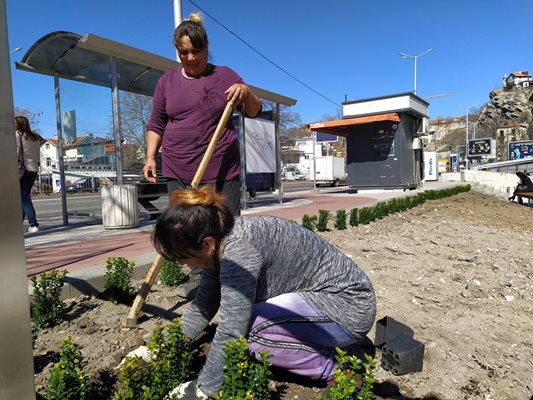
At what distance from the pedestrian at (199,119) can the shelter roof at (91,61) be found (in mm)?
Answer: 3601

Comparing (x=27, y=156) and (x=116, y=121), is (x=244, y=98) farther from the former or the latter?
(x=27, y=156)

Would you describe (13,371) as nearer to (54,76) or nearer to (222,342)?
(222,342)

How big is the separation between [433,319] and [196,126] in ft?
7.61

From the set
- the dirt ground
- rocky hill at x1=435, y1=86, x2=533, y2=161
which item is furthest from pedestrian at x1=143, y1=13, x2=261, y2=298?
rocky hill at x1=435, y1=86, x2=533, y2=161

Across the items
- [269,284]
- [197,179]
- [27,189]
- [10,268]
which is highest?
[197,179]

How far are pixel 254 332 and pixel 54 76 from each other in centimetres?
697

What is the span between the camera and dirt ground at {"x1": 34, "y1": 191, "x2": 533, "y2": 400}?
2238 mm

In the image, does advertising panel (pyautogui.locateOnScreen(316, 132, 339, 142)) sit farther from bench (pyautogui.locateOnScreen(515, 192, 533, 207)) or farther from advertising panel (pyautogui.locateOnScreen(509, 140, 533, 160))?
advertising panel (pyautogui.locateOnScreen(509, 140, 533, 160))

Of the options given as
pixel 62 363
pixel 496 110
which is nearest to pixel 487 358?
pixel 62 363

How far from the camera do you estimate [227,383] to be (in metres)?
1.65

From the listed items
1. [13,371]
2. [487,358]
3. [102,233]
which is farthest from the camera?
[102,233]

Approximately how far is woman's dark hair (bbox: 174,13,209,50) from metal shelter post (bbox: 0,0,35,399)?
1.51m

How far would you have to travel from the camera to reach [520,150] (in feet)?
126

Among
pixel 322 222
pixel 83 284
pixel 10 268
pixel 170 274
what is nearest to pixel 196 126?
pixel 170 274
